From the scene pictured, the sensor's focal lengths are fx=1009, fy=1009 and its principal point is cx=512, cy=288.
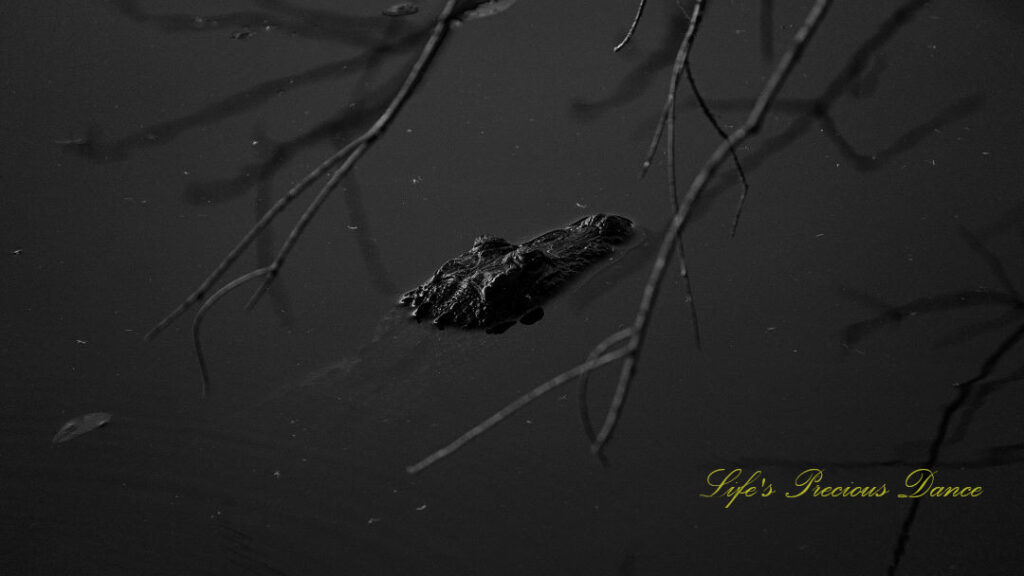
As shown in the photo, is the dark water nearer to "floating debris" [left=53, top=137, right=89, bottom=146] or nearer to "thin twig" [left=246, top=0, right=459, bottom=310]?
"floating debris" [left=53, top=137, right=89, bottom=146]

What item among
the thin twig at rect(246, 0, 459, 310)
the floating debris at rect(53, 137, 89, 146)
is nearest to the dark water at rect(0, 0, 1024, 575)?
the floating debris at rect(53, 137, 89, 146)

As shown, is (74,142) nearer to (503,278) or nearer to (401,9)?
(401,9)

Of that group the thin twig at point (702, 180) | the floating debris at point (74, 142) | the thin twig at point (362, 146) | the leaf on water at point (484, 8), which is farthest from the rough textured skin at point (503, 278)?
the thin twig at point (702, 180)

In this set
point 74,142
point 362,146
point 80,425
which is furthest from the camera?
point 74,142

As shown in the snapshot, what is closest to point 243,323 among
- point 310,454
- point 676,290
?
point 310,454

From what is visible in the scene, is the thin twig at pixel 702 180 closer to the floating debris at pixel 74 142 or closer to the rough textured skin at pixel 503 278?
the rough textured skin at pixel 503 278

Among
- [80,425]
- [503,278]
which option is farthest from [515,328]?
[80,425]

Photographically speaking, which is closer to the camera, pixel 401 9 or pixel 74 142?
pixel 74 142
